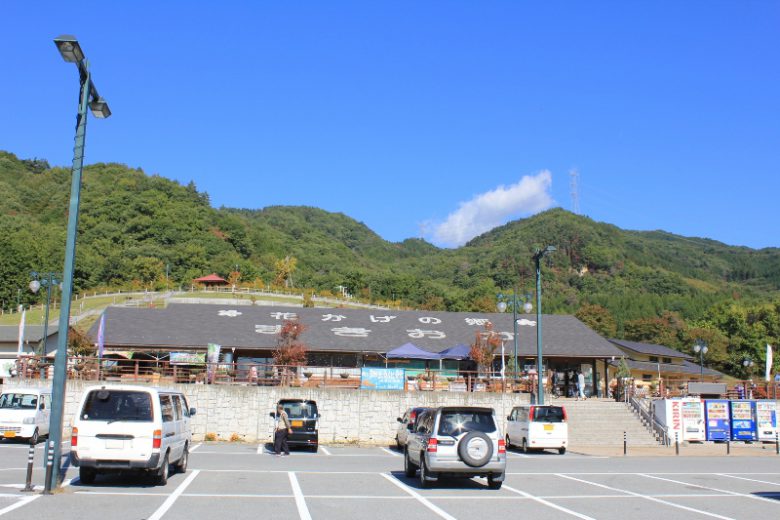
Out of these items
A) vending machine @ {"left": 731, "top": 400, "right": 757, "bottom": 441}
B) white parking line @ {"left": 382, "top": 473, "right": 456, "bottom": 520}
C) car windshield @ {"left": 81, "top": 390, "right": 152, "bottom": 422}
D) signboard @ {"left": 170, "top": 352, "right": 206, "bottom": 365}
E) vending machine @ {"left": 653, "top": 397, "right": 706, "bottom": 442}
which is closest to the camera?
white parking line @ {"left": 382, "top": 473, "right": 456, "bottom": 520}

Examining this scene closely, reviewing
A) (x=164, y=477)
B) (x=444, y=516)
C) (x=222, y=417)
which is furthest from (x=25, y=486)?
(x=222, y=417)

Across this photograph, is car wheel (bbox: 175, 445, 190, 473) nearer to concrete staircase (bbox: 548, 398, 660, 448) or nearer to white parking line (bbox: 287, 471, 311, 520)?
white parking line (bbox: 287, 471, 311, 520)

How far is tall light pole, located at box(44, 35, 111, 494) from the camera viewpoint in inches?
490

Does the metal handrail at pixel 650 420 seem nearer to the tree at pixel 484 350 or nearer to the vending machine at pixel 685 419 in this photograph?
the vending machine at pixel 685 419

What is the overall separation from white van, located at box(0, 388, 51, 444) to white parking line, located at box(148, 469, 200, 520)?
1010 centimetres

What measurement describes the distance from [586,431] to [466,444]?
19.0 m

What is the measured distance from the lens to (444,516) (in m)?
11.3

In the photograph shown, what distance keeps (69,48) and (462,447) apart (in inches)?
412

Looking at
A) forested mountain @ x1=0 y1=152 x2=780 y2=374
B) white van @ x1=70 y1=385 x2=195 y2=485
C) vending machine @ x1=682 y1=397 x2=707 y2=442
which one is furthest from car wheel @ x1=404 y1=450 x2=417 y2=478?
forested mountain @ x1=0 y1=152 x2=780 y2=374

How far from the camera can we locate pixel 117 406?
44.9 ft

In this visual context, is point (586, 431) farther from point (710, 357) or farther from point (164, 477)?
point (710, 357)

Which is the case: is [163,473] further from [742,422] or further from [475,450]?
[742,422]

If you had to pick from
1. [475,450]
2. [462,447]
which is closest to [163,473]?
[462,447]

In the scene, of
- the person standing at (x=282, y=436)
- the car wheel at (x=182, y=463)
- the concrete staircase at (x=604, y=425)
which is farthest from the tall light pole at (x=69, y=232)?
the concrete staircase at (x=604, y=425)
